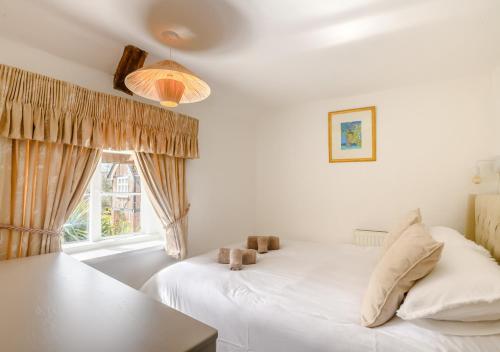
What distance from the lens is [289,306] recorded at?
4.36 feet

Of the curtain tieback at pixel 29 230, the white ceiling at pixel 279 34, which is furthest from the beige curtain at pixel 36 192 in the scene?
the white ceiling at pixel 279 34

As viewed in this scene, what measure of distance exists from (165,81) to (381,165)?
2.47 meters

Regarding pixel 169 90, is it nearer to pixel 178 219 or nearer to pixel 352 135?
pixel 178 219

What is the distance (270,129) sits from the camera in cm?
382

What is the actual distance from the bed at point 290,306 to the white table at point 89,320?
569mm

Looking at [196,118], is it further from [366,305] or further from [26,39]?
[366,305]

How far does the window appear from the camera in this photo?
233cm

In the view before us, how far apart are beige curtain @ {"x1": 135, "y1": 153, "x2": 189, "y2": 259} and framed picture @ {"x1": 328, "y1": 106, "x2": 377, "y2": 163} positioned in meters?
1.84

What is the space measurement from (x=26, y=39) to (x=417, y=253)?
104 inches

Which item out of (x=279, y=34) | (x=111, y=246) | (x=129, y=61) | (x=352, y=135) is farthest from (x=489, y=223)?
(x=111, y=246)

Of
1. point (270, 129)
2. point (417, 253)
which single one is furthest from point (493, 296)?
point (270, 129)

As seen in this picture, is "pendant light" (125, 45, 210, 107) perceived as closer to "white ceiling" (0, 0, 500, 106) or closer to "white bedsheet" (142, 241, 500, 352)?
"white ceiling" (0, 0, 500, 106)

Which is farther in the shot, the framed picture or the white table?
the framed picture

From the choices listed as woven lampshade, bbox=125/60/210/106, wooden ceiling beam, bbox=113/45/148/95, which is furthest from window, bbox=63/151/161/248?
woven lampshade, bbox=125/60/210/106
